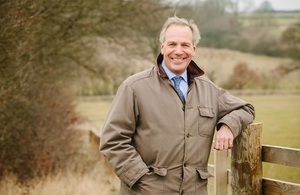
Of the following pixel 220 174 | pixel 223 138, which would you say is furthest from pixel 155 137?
pixel 220 174

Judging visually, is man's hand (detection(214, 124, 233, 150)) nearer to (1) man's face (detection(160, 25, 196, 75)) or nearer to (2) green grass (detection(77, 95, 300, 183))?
(1) man's face (detection(160, 25, 196, 75))

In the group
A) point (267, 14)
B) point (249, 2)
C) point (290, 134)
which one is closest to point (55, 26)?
point (290, 134)

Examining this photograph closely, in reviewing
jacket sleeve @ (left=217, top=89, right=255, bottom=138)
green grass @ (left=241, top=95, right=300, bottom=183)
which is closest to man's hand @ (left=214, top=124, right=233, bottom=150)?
jacket sleeve @ (left=217, top=89, right=255, bottom=138)

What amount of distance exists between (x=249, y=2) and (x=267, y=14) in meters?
4.28

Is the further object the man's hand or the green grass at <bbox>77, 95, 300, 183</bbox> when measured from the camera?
the green grass at <bbox>77, 95, 300, 183</bbox>

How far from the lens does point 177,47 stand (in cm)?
356

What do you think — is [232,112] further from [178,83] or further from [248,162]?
[248,162]

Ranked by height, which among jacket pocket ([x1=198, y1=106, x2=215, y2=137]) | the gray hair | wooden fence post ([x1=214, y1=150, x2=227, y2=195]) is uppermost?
the gray hair

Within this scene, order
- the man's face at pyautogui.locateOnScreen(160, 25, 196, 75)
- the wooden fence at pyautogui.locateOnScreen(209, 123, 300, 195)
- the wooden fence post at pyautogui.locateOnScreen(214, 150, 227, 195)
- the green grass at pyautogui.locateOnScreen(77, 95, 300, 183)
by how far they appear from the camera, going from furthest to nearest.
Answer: the green grass at pyautogui.locateOnScreen(77, 95, 300, 183), the wooden fence post at pyautogui.locateOnScreen(214, 150, 227, 195), the wooden fence at pyautogui.locateOnScreen(209, 123, 300, 195), the man's face at pyautogui.locateOnScreen(160, 25, 196, 75)

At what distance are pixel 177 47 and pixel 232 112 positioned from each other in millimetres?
632

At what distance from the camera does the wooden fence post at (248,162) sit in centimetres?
429

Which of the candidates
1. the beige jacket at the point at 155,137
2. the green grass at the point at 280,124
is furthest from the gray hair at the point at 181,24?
the green grass at the point at 280,124

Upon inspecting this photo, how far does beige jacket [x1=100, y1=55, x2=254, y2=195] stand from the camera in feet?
11.4

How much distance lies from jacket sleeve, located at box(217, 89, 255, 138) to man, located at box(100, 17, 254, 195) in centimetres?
17
